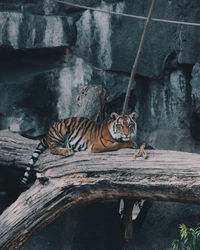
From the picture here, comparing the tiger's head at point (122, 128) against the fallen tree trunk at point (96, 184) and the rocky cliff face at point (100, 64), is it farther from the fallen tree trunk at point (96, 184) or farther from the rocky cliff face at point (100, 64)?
the rocky cliff face at point (100, 64)

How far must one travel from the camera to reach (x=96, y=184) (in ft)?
13.6

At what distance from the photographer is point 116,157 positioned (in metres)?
4.14

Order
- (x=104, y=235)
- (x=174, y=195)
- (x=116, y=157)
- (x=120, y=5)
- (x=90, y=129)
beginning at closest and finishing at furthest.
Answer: (x=174, y=195), (x=116, y=157), (x=90, y=129), (x=104, y=235), (x=120, y=5)

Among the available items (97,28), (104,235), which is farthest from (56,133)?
(97,28)

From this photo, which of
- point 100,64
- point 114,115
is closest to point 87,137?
point 114,115

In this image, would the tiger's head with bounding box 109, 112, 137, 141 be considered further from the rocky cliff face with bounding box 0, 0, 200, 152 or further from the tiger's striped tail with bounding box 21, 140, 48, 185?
the rocky cliff face with bounding box 0, 0, 200, 152

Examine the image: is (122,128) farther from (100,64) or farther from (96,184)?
(100,64)

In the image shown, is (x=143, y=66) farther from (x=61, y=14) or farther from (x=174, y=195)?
(x=174, y=195)

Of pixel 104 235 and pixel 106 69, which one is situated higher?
pixel 106 69

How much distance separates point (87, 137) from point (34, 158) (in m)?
0.55

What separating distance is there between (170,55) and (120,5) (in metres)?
0.87

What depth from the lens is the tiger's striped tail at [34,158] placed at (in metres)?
4.71

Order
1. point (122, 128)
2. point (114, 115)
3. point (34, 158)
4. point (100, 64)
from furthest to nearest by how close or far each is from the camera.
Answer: point (100, 64) < point (34, 158) < point (114, 115) < point (122, 128)

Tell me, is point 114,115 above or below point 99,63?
below
